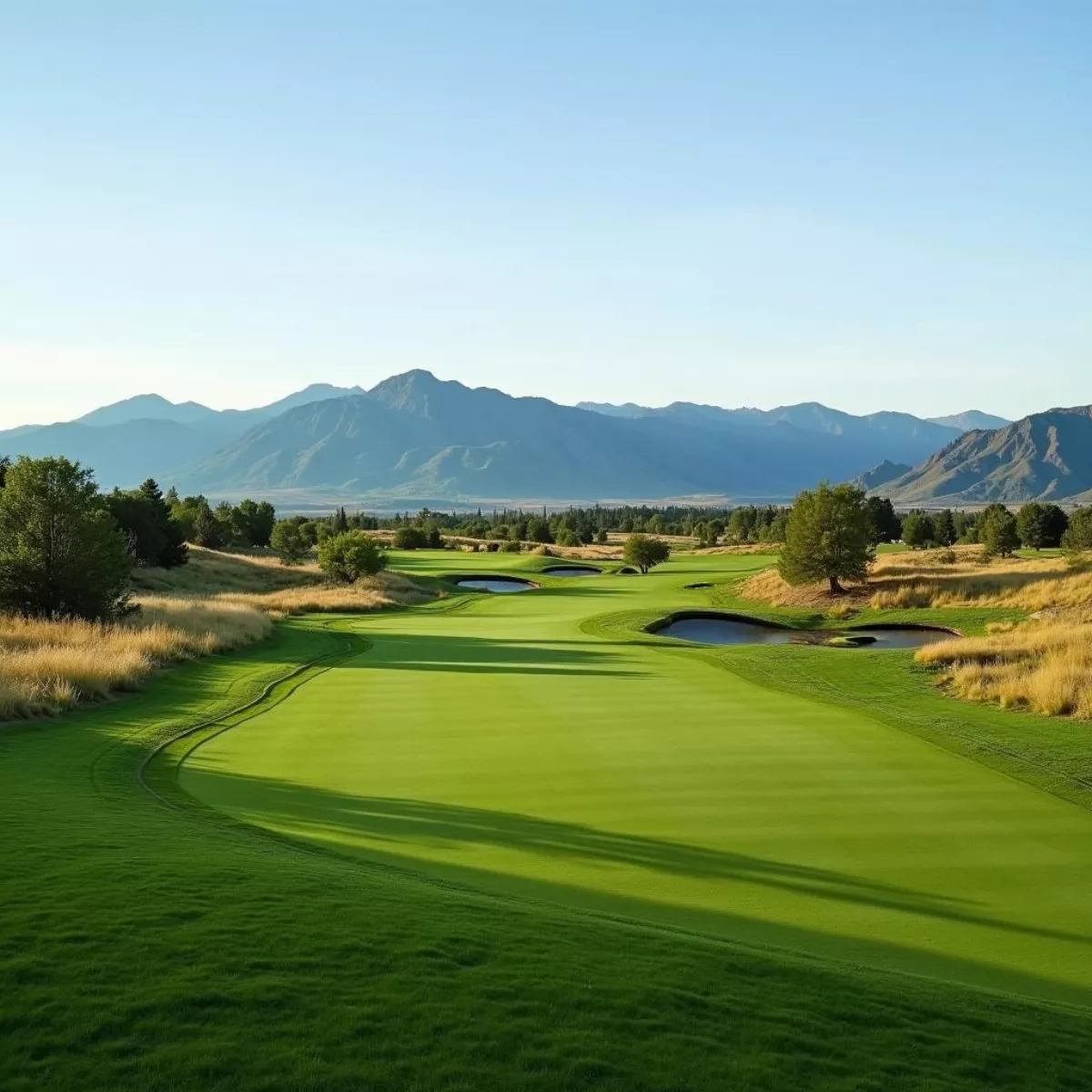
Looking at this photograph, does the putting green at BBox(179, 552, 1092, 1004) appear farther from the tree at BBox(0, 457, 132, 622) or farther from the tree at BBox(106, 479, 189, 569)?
the tree at BBox(106, 479, 189, 569)

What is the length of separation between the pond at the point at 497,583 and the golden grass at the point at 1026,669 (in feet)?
132

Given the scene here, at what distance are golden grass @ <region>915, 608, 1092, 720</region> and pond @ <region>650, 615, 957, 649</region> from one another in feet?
27.7

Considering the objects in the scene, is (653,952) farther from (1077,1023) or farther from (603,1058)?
(1077,1023)

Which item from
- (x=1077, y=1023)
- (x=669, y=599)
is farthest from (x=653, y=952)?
(x=669, y=599)

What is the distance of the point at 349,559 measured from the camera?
176 feet

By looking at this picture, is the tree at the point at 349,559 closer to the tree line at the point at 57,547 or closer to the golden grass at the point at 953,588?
the golden grass at the point at 953,588

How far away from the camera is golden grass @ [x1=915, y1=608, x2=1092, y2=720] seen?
17.3 metres

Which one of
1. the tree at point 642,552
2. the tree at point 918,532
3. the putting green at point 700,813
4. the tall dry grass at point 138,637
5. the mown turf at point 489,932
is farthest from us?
the tree at point 918,532

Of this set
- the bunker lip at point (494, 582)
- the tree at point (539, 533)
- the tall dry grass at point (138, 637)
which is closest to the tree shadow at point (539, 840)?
the tall dry grass at point (138, 637)

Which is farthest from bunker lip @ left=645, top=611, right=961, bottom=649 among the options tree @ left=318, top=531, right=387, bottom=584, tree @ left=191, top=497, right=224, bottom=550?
tree @ left=191, top=497, right=224, bottom=550

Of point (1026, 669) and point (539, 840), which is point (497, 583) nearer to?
point (1026, 669)

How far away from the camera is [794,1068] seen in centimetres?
480

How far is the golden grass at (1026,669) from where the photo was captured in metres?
17.3

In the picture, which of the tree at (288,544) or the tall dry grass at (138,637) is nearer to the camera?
the tall dry grass at (138,637)
